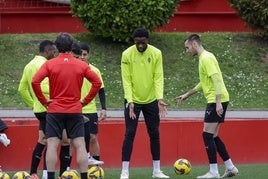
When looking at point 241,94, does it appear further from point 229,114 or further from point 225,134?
point 225,134

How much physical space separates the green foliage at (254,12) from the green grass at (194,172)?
6814 mm

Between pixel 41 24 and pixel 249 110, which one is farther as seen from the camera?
pixel 41 24

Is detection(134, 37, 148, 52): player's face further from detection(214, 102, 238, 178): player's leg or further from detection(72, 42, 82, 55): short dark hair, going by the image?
detection(214, 102, 238, 178): player's leg

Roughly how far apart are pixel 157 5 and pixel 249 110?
11.6ft

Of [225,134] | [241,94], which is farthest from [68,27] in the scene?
[225,134]

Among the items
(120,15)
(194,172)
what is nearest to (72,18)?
(120,15)

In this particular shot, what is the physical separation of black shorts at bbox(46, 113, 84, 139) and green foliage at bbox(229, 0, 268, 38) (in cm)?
989

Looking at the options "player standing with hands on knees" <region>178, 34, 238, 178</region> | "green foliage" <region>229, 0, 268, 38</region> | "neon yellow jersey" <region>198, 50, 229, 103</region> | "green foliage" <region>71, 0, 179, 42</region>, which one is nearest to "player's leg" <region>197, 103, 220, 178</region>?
"player standing with hands on knees" <region>178, 34, 238, 178</region>

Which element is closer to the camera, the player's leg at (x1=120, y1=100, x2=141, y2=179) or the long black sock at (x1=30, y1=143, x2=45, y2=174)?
the long black sock at (x1=30, y1=143, x2=45, y2=174)

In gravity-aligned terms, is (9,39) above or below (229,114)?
above

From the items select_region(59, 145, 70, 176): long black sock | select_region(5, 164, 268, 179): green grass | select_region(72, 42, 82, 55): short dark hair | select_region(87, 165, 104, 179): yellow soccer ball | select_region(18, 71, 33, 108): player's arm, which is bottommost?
select_region(5, 164, 268, 179): green grass

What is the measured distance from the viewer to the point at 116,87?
1742 centimetres

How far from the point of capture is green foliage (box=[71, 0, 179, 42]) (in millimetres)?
18219

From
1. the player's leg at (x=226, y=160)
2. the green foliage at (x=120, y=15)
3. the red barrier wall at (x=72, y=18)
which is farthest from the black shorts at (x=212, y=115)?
the red barrier wall at (x=72, y=18)
